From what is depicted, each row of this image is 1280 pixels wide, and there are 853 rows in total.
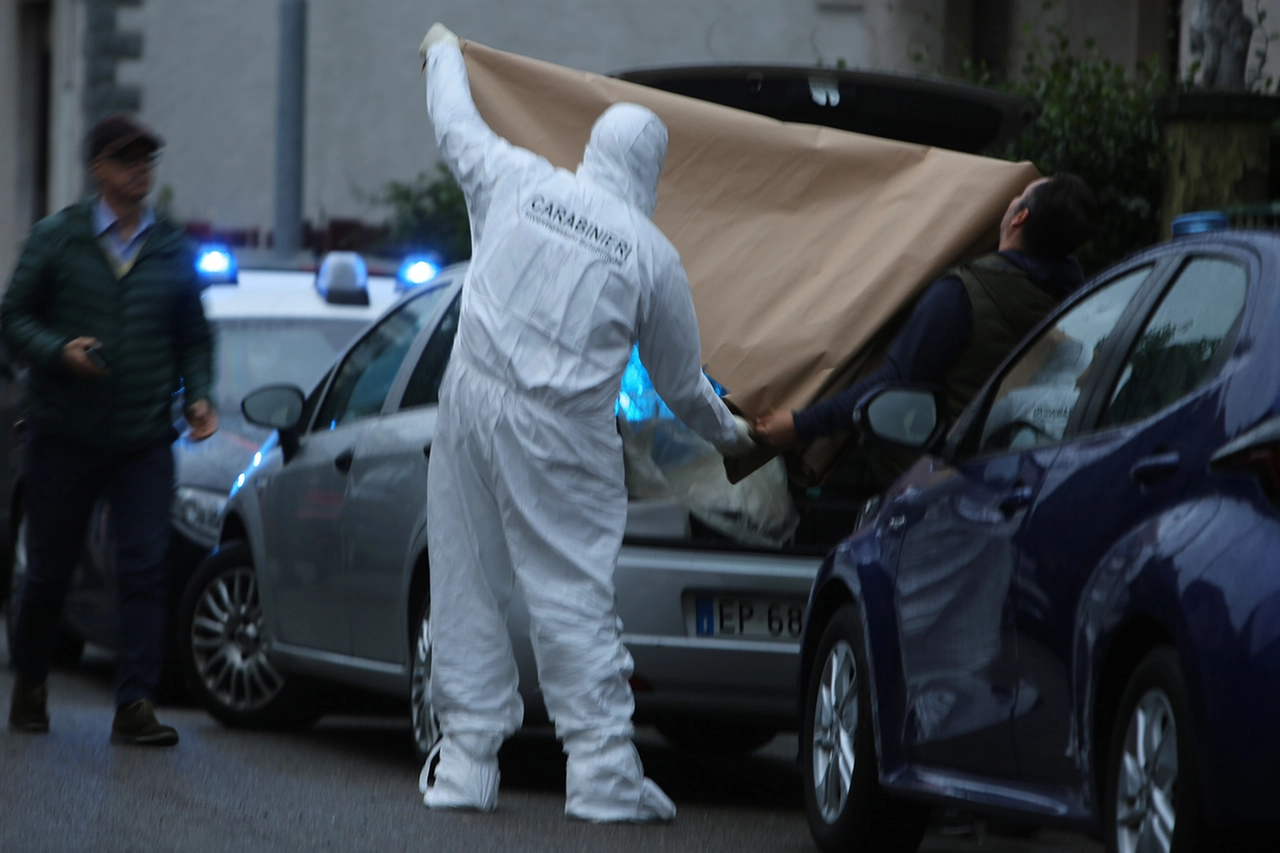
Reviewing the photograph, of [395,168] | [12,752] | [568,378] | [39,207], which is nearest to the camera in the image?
[568,378]

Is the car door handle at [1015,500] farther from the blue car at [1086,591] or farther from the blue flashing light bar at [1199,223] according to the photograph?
the blue flashing light bar at [1199,223]

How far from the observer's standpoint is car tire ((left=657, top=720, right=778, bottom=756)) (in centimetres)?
829

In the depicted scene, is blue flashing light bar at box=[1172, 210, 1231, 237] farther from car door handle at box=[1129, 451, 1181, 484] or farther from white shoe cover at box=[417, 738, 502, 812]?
white shoe cover at box=[417, 738, 502, 812]

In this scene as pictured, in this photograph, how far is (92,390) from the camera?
758 centimetres

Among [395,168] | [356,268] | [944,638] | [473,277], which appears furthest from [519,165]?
[395,168]

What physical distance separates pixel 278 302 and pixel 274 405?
2578 millimetres

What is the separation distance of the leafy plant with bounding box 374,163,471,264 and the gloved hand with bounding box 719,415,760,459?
10.3 meters

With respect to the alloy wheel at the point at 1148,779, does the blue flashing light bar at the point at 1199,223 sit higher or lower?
higher

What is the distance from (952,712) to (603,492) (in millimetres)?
1444

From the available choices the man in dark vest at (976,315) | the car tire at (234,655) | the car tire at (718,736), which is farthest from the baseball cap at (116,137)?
the car tire at (718,736)

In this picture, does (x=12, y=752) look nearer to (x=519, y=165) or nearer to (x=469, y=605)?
(x=469, y=605)

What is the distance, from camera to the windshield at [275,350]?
34.3 feet

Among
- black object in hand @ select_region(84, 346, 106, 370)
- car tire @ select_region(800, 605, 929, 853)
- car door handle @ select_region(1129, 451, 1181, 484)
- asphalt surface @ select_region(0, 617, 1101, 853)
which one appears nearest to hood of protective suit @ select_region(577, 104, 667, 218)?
car tire @ select_region(800, 605, 929, 853)

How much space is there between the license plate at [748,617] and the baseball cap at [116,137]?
2.59 meters
